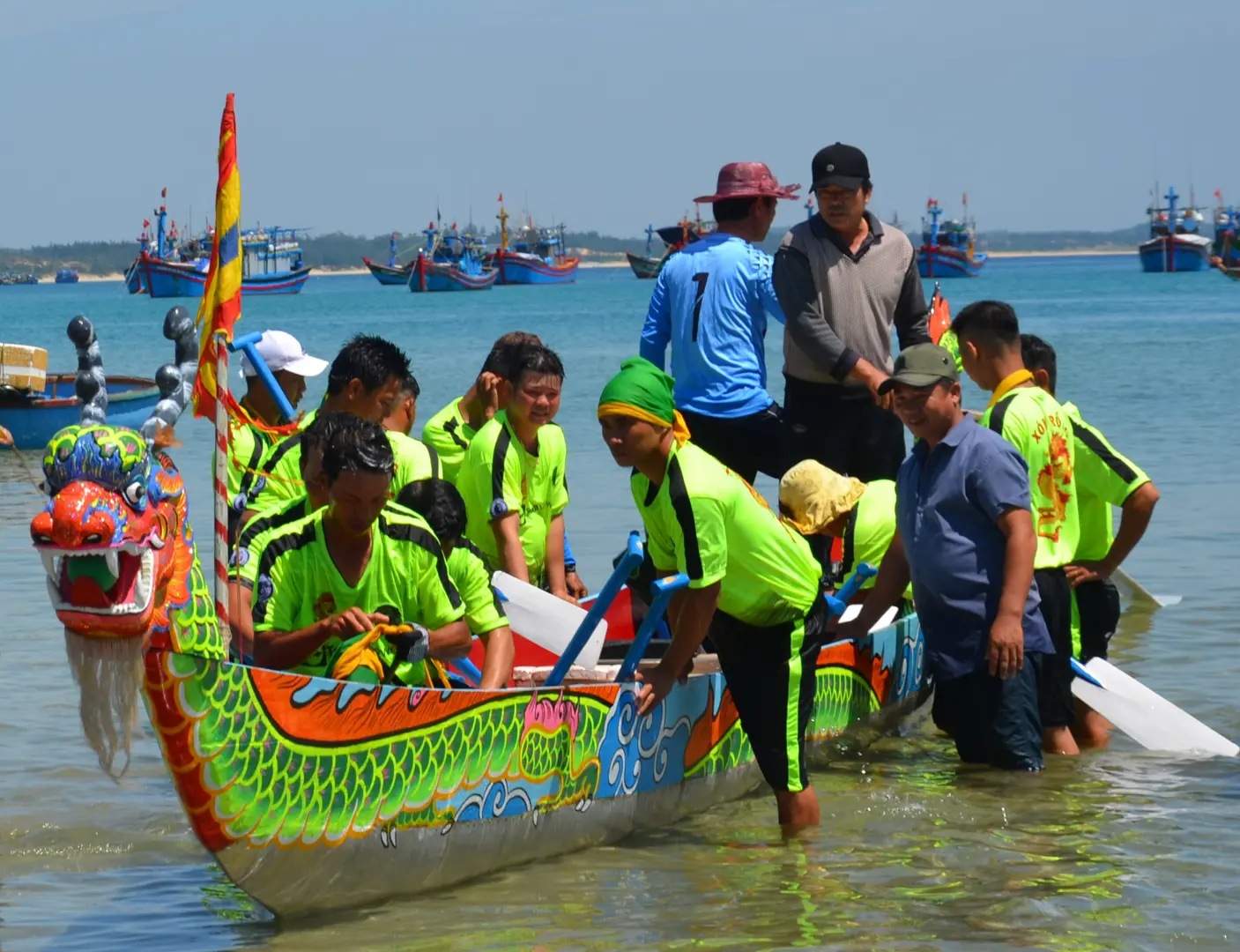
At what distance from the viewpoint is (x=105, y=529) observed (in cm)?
390

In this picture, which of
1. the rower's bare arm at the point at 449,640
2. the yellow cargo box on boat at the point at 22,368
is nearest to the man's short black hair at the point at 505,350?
the rower's bare arm at the point at 449,640

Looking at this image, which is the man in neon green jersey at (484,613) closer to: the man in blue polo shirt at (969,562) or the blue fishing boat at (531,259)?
the man in blue polo shirt at (969,562)

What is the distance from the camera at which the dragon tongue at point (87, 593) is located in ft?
13.1

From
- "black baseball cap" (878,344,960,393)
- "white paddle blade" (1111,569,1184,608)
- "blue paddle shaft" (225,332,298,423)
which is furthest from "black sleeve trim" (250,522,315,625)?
"white paddle blade" (1111,569,1184,608)

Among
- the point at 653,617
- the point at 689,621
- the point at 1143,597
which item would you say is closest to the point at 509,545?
the point at 653,617

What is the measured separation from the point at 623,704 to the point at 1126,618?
5762 mm

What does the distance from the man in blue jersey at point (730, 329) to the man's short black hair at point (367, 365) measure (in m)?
1.93

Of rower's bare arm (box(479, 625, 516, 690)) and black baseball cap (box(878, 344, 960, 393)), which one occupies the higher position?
black baseball cap (box(878, 344, 960, 393))

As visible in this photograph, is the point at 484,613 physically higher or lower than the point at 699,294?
lower

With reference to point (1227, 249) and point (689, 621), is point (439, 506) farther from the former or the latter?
point (1227, 249)

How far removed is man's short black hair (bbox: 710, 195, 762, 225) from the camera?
8.17 metres

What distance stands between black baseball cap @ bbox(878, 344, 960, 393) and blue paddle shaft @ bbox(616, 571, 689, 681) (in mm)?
1176

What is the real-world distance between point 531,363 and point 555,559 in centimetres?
114

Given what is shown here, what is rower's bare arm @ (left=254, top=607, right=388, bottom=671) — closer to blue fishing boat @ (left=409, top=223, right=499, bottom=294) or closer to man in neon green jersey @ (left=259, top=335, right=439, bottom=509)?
man in neon green jersey @ (left=259, top=335, right=439, bottom=509)
